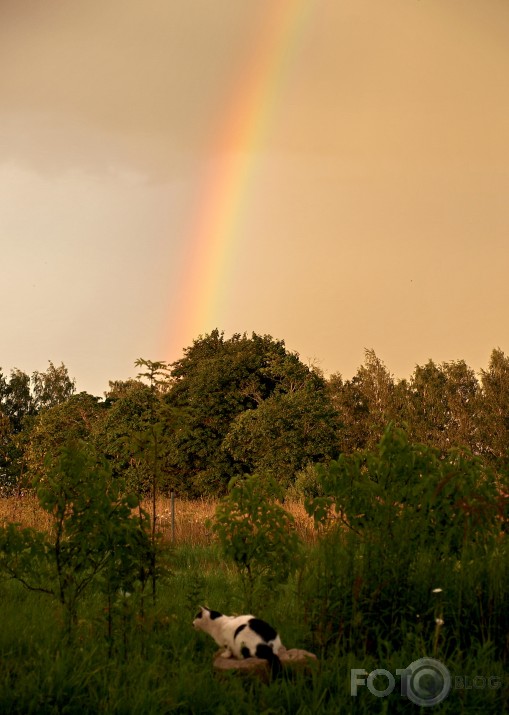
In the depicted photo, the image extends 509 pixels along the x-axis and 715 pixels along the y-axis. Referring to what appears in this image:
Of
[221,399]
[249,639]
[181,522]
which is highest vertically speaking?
[221,399]

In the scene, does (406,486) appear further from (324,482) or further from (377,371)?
(377,371)

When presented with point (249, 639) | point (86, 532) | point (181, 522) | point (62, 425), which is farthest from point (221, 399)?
point (249, 639)

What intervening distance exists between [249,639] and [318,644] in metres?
1.06

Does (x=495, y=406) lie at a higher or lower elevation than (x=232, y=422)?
higher

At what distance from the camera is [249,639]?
18.8ft

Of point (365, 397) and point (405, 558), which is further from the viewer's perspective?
point (365, 397)

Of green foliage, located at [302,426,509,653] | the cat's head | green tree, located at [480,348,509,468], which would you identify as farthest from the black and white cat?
green tree, located at [480,348,509,468]

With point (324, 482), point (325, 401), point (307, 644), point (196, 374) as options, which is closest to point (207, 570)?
point (324, 482)

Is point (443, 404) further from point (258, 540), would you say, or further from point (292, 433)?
point (258, 540)

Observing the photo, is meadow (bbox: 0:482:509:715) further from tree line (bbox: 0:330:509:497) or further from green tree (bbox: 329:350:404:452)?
green tree (bbox: 329:350:404:452)

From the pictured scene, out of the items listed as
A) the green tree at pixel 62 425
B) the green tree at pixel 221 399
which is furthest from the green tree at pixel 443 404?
the green tree at pixel 62 425

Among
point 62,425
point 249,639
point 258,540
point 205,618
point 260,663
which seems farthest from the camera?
point 62,425

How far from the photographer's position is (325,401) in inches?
1294

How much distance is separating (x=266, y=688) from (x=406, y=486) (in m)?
2.93
